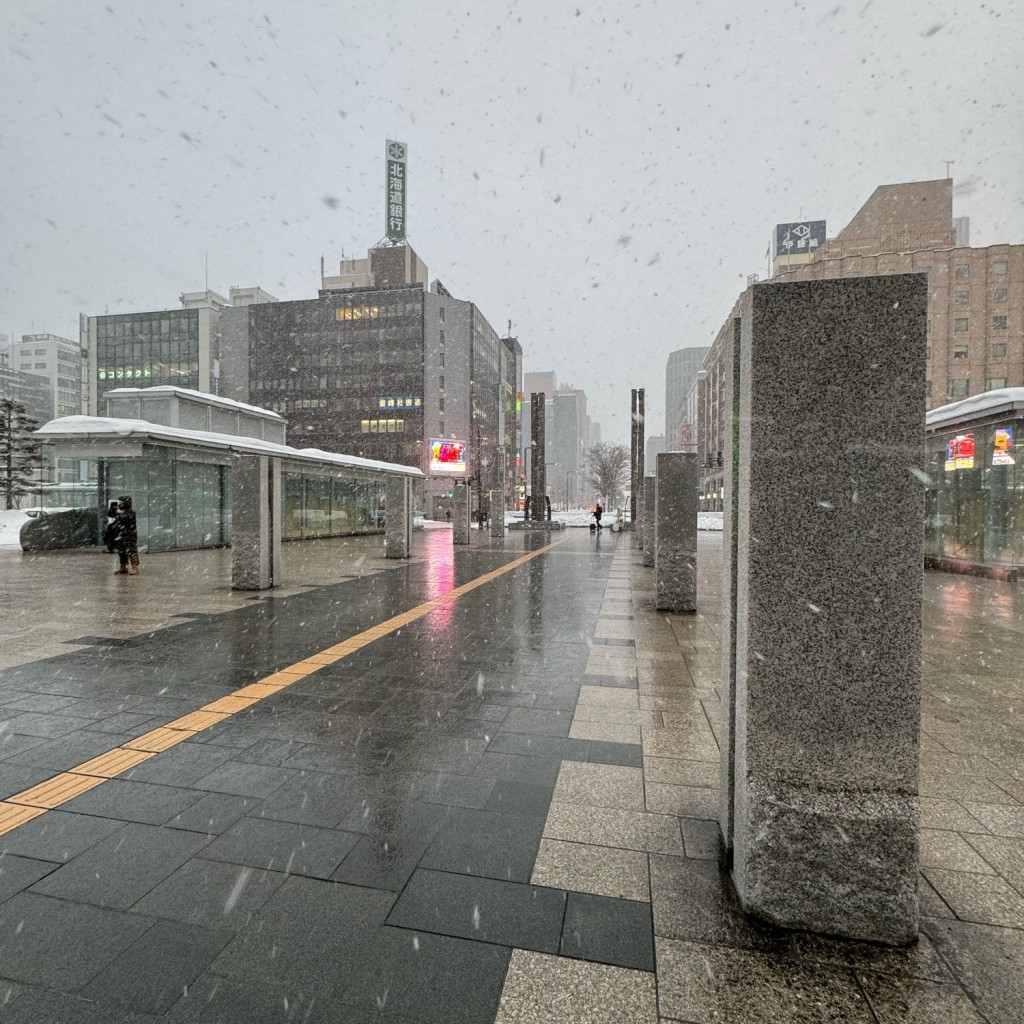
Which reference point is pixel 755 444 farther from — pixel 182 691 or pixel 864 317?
pixel 182 691

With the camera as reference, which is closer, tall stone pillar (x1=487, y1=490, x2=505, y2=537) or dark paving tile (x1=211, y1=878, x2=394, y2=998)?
dark paving tile (x1=211, y1=878, x2=394, y2=998)

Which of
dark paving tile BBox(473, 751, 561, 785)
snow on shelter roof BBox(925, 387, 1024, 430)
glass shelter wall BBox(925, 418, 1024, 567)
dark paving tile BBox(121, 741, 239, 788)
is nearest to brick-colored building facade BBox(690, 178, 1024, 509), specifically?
glass shelter wall BBox(925, 418, 1024, 567)

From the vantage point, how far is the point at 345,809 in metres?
3.00

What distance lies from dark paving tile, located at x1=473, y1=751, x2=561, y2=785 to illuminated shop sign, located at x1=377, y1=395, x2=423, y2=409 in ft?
238

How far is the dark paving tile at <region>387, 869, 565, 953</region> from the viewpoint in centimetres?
212

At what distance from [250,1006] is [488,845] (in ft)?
3.61

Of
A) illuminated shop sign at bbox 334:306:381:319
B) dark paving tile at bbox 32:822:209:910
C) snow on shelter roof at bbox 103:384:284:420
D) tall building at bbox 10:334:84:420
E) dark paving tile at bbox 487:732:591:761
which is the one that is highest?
tall building at bbox 10:334:84:420

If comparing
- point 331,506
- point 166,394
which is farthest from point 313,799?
point 331,506

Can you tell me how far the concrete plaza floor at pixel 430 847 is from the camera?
1873mm

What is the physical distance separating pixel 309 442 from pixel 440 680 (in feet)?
253

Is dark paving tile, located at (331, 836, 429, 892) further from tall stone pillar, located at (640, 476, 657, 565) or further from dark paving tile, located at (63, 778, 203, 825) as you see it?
tall stone pillar, located at (640, 476, 657, 565)

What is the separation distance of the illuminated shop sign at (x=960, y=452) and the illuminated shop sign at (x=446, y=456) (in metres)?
61.1

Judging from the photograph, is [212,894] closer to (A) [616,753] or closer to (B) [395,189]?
(A) [616,753]

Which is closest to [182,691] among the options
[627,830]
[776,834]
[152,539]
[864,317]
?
[627,830]
